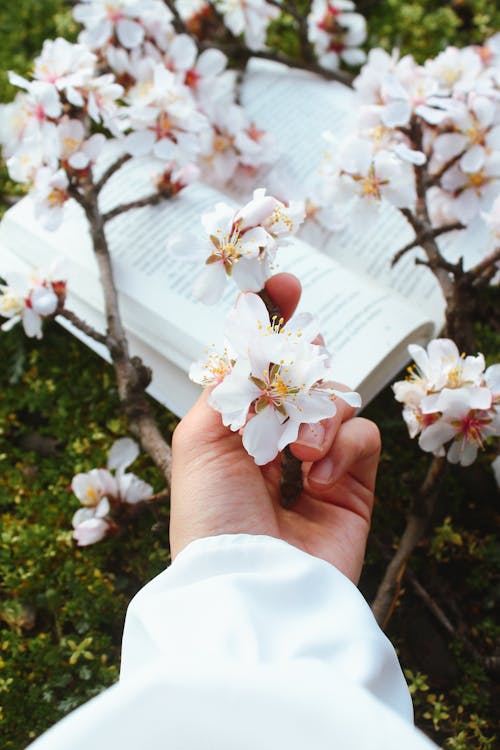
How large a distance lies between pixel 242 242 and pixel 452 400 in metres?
0.42

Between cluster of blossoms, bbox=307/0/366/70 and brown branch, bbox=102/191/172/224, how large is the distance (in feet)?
2.39

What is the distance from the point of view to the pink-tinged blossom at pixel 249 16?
75.0 inches

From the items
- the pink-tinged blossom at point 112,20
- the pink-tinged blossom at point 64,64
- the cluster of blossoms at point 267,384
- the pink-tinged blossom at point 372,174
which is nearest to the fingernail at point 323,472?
the cluster of blossoms at point 267,384

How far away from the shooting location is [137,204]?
62.3 inches

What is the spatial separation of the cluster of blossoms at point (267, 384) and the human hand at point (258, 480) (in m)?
0.06

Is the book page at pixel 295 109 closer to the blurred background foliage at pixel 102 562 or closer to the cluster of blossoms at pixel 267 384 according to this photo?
the blurred background foliage at pixel 102 562

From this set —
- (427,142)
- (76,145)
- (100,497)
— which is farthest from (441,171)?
(100,497)

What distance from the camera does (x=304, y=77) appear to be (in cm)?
203

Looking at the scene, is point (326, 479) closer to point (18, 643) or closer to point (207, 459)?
point (207, 459)

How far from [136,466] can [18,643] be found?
0.42 metres

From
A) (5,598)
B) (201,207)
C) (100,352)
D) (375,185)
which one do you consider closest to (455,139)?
(375,185)

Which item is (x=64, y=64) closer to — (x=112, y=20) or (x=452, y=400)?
(x=112, y=20)

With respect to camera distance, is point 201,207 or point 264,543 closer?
point 264,543

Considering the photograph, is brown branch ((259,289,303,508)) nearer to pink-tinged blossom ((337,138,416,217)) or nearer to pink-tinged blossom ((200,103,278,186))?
pink-tinged blossom ((337,138,416,217))
